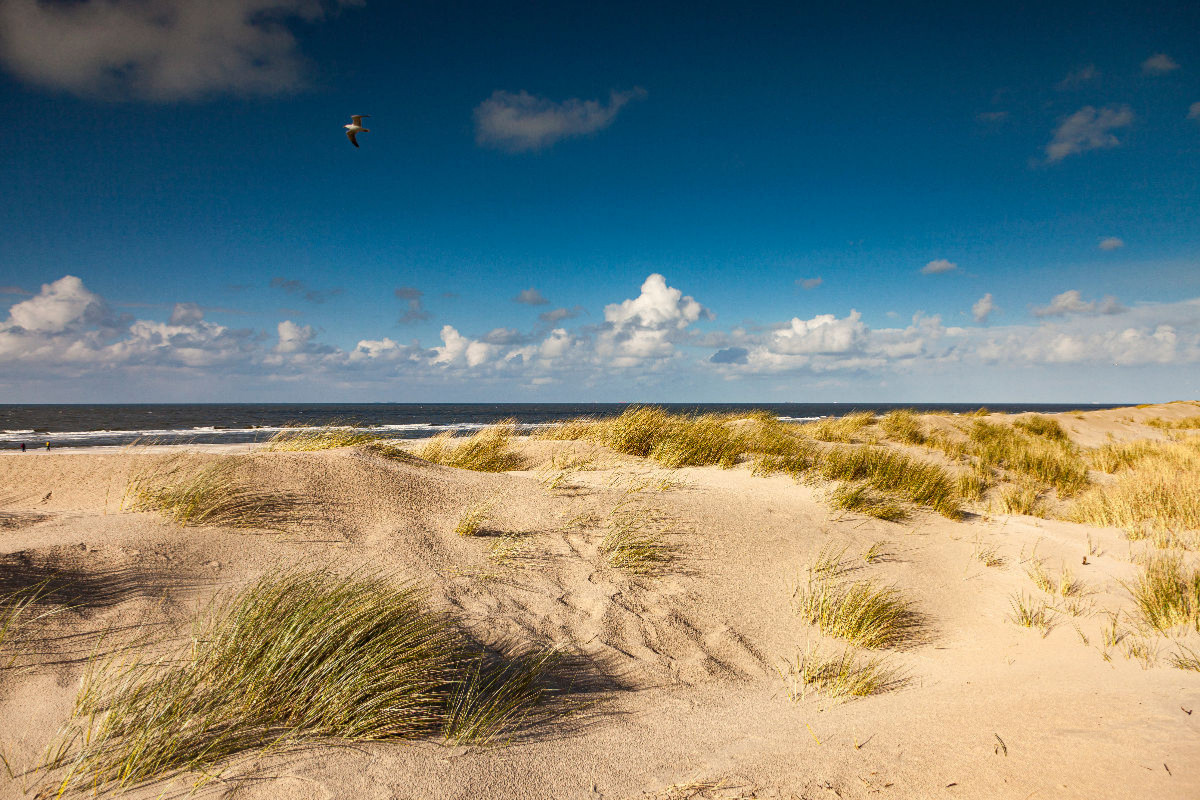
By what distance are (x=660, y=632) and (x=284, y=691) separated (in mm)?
2452

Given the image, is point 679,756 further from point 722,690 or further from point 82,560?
point 82,560

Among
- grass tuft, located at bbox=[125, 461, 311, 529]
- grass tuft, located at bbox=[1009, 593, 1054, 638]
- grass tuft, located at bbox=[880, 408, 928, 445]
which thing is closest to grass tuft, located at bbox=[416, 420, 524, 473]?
grass tuft, located at bbox=[125, 461, 311, 529]

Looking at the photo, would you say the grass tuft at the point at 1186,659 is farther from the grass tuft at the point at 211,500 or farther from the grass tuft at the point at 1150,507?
the grass tuft at the point at 211,500

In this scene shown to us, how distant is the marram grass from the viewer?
221 cm

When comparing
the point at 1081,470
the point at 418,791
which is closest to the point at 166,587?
the point at 418,791

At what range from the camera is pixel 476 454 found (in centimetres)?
948

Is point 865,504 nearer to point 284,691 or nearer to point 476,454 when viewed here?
point 476,454

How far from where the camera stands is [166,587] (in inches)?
138

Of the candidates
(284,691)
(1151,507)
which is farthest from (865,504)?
(284,691)

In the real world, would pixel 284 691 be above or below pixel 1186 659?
above

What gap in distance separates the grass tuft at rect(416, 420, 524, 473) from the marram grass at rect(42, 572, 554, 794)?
234 inches

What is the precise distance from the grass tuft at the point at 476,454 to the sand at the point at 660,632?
7.01ft

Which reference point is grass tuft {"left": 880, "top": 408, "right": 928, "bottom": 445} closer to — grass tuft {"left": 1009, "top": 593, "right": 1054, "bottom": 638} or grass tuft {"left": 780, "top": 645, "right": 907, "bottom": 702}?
grass tuft {"left": 1009, "top": 593, "right": 1054, "bottom": 638}

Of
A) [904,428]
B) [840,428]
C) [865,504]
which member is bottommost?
[865,504]
